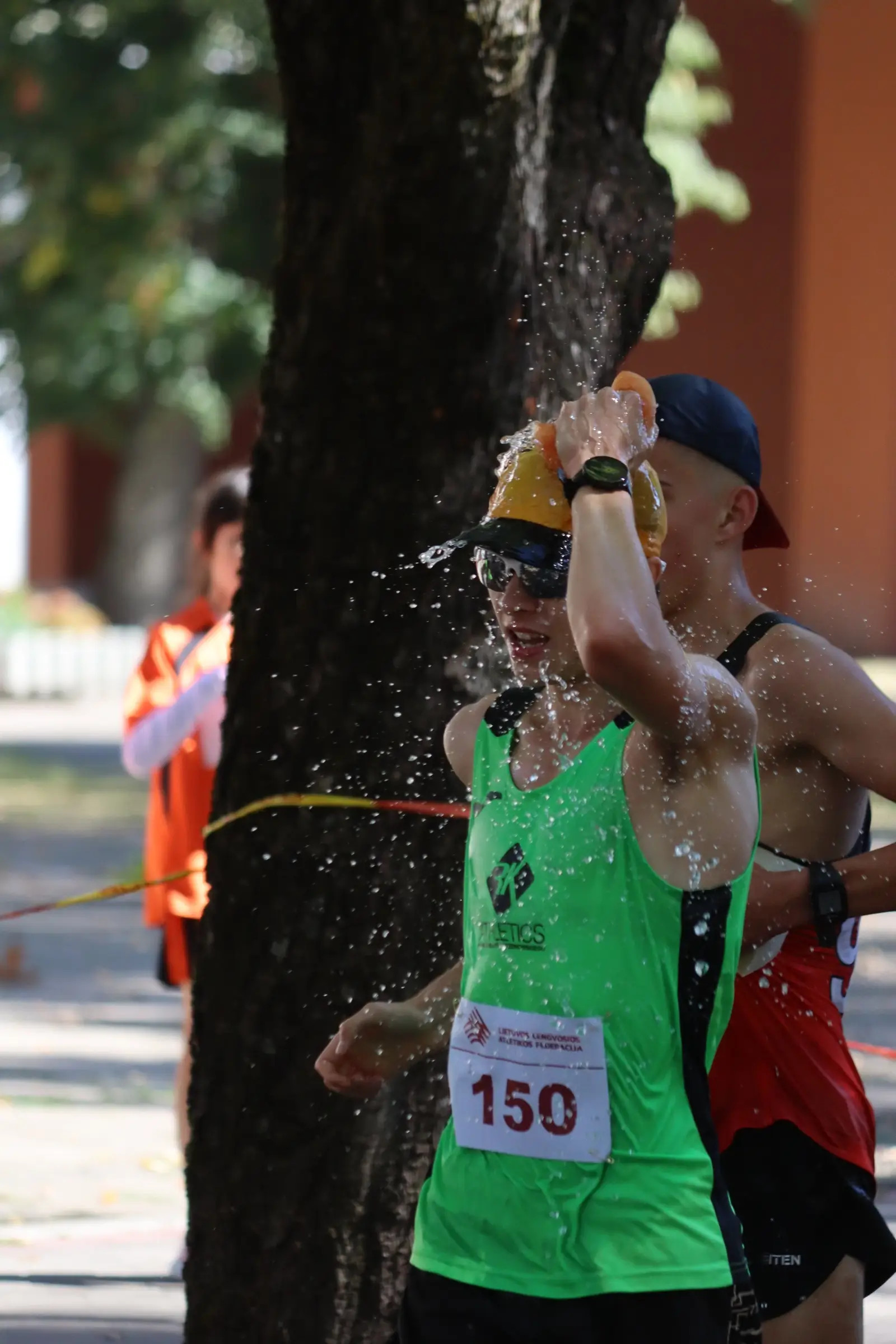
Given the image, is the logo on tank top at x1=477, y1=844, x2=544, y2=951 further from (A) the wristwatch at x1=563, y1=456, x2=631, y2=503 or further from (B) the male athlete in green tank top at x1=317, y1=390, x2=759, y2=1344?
(A) the wristwatch at x1=563, y1=456, x2=631, y2=503

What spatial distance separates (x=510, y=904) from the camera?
8.91 feet

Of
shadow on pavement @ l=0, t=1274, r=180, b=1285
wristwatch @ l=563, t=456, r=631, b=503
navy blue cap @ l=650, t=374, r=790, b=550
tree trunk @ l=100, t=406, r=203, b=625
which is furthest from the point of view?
tree trunk @ l=100, t=406, r=203, b=625

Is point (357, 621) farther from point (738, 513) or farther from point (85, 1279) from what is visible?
point (85, 1279)

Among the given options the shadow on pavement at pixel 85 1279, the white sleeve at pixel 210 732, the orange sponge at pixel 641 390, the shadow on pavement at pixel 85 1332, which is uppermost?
the orange sponge at pixel 641 390

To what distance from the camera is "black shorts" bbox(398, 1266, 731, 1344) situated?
Result: 8.44 feet

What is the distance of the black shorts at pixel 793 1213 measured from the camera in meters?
3.30

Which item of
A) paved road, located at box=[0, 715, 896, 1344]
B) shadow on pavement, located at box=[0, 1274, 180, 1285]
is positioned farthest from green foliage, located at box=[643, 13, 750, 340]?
shadow on pavement, located at box=[0, 1274, 180, 1285]

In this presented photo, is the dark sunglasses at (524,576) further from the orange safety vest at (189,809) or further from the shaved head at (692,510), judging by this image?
the orange safety vest at (189,809)

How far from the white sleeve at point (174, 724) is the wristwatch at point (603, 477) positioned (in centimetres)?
332

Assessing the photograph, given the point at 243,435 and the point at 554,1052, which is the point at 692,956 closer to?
the point at 554,1052

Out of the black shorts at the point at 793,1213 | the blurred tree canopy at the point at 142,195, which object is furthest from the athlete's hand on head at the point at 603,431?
the blurred tree canopy at the point at 142,195

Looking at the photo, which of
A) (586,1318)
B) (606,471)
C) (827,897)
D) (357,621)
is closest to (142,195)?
(357,621)

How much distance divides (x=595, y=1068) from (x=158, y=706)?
3557mm

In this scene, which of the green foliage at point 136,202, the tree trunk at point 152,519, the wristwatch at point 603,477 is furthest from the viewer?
the tree trunk at point 152,519
